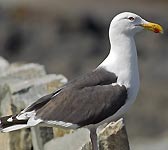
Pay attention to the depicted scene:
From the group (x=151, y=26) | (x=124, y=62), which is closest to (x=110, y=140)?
(x=124, y=62)

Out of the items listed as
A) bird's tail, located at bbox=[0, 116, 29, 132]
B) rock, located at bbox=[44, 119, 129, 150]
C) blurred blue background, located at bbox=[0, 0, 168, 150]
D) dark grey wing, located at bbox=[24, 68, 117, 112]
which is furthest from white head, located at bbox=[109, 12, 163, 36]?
blurred blue background, located at bbox=[0, 0, 168, 150]

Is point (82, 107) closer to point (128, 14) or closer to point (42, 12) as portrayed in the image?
point (128, 14)

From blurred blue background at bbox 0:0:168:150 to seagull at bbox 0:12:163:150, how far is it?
5.73 m

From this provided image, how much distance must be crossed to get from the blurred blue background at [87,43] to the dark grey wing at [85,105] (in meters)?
5.83

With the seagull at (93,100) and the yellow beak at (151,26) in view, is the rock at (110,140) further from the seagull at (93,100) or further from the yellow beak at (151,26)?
the yellow beak at (151,26)

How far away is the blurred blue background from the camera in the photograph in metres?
13.9

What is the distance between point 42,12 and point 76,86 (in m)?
16.2

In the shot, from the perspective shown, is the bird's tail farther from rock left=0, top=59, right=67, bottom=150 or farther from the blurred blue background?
the blurred blue background

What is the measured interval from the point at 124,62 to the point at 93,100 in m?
0.32

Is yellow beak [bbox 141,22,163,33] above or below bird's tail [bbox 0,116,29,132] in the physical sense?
above

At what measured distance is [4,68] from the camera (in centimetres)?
844

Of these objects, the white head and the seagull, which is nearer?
the seagull

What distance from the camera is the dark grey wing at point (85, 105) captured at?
561 centimetres

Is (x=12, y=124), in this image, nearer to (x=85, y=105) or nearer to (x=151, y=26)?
(x=85, y=105)
